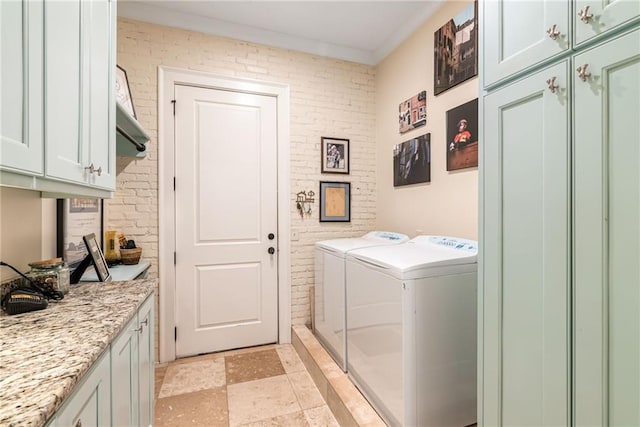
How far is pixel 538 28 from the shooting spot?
40.3 inches

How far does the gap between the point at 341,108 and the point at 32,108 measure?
2.65m

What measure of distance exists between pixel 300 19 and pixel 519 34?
6.98 feet

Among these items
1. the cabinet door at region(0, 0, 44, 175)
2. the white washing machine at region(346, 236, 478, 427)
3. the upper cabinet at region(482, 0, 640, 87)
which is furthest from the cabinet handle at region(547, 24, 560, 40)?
the cabinet door at region(0, 0, 44, 175)

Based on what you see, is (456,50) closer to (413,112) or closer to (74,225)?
(413,112)

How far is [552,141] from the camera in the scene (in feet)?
3.23

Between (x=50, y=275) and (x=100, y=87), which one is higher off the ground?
(x=100, y=87)

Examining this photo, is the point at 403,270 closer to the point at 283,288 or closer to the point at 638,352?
the point at 638,352

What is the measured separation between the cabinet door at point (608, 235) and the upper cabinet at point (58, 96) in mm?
1627

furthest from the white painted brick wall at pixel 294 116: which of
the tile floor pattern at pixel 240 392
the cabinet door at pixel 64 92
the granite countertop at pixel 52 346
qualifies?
the cabinet door at pixel 64 92

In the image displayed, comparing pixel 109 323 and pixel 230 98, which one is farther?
pixel 230 98

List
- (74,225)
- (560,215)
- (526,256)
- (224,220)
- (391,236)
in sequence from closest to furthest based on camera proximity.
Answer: (560,215), (526,256), (74,225), (391,236), (224,220)

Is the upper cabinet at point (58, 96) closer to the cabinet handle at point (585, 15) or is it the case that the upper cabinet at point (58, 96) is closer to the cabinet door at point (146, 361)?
the cabinet door at point (146, 361)

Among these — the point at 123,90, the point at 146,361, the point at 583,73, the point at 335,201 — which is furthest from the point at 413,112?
the point at 146,361

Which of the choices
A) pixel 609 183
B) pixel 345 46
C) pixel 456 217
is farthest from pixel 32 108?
pixel 345 46
